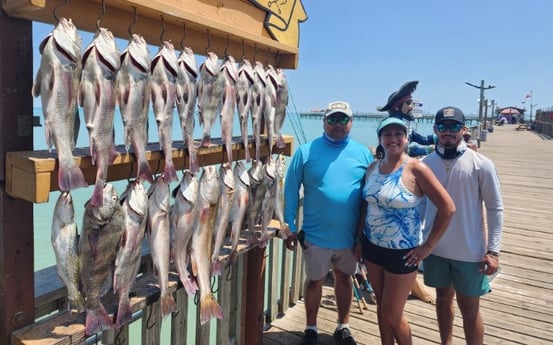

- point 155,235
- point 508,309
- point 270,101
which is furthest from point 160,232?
point 508,309

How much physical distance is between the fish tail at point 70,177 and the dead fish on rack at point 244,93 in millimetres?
998

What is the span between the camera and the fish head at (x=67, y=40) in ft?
4.47

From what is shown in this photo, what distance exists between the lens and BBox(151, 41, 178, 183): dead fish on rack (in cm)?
169

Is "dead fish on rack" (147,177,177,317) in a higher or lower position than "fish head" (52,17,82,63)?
lower

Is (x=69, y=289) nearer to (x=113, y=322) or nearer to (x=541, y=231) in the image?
(x=113, y=322)

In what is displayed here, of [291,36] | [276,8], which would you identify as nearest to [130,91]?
[276,8]

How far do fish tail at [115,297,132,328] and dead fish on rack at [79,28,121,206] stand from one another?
1.49ft

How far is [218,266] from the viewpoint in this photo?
88.5 inches

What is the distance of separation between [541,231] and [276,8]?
6.06m

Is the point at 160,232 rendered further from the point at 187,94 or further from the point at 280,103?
the point at 280,103

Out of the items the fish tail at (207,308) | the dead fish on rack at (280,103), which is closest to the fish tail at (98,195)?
the fish tail at (207,308)

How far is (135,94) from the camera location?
5.22 feet

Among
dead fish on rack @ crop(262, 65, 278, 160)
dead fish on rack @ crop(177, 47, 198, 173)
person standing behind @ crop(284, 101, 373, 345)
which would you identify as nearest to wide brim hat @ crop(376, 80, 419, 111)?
person standing behind @ crop(284, 101, 373, 345)

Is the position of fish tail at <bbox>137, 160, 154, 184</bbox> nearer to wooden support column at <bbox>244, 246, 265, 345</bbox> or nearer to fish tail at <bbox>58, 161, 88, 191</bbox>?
fish tail at <bbox>58, 161, 88, 191</bbox>
